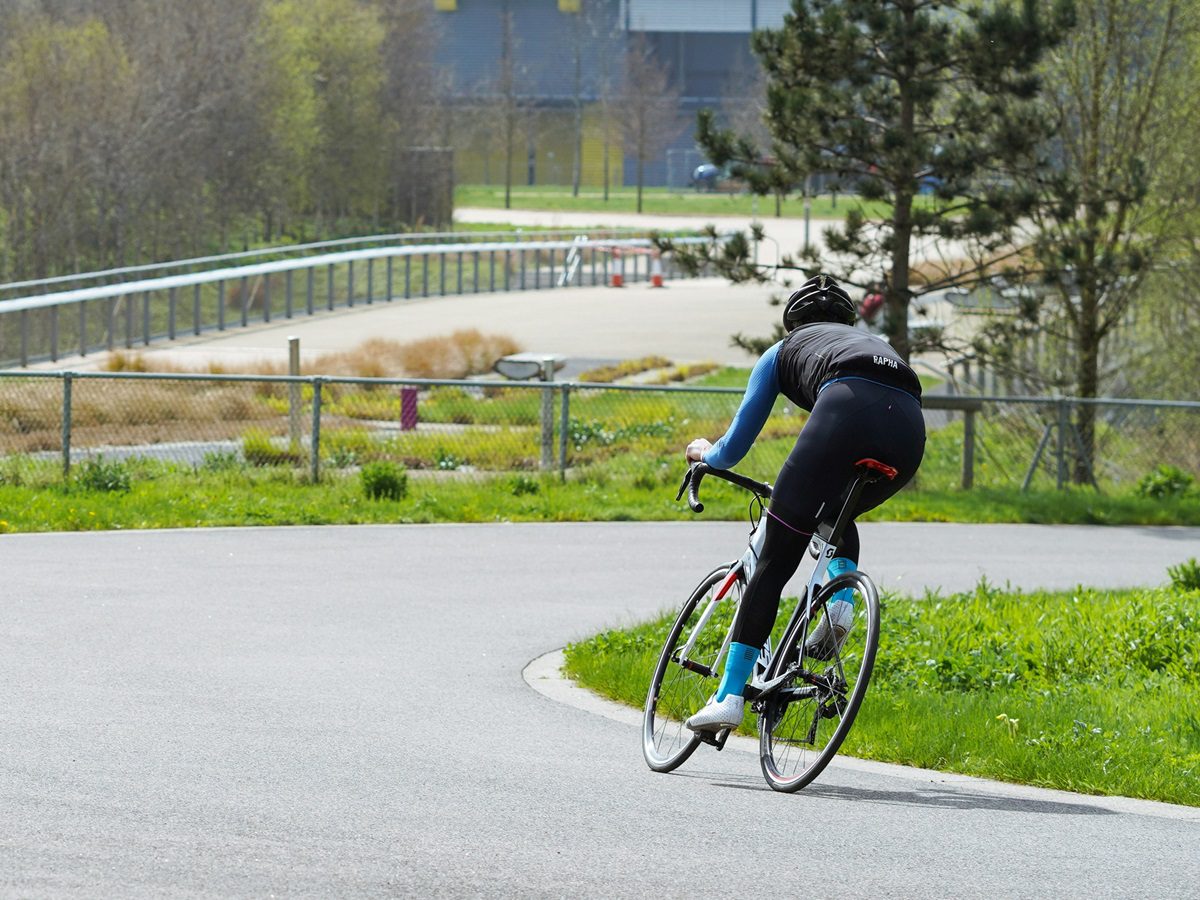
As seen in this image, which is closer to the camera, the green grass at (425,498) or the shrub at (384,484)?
the green grass at (425,498)

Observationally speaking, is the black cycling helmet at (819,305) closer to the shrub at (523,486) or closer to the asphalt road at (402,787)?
the asphalt road at (402,787)

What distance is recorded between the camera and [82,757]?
666cm

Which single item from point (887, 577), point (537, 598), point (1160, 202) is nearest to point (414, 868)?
point (537, 598)

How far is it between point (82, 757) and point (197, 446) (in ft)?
40.3

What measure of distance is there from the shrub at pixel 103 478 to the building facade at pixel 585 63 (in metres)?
81.1

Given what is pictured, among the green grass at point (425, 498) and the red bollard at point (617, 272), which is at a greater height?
the red bollard at point (617, 272)

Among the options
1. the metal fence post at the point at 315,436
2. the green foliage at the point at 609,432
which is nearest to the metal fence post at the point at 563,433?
the green foliage at the point at 609,432

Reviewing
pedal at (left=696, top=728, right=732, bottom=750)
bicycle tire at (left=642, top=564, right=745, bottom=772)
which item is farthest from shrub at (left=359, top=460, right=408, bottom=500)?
pedal at (left=696, top=728, right=732, bottom=750)

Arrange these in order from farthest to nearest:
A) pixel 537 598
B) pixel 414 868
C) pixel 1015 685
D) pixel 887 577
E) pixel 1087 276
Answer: pixel 1087 276
pixel 887 577
pixel 537 598
pixel 1015 685
pixel 414 868

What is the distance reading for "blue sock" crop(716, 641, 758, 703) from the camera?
6289 mm

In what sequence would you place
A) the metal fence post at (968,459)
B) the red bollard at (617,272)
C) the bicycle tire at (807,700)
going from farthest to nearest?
1. the red bollard at (617,272)
2. the metal fence post at (968,459)
3. the bicycle tire at (807,700)

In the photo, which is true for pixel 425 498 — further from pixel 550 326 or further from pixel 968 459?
pixel 550 326

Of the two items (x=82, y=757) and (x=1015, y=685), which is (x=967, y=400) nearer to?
(x=1015, y=685)

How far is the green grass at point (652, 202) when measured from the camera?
8656 centimetres
